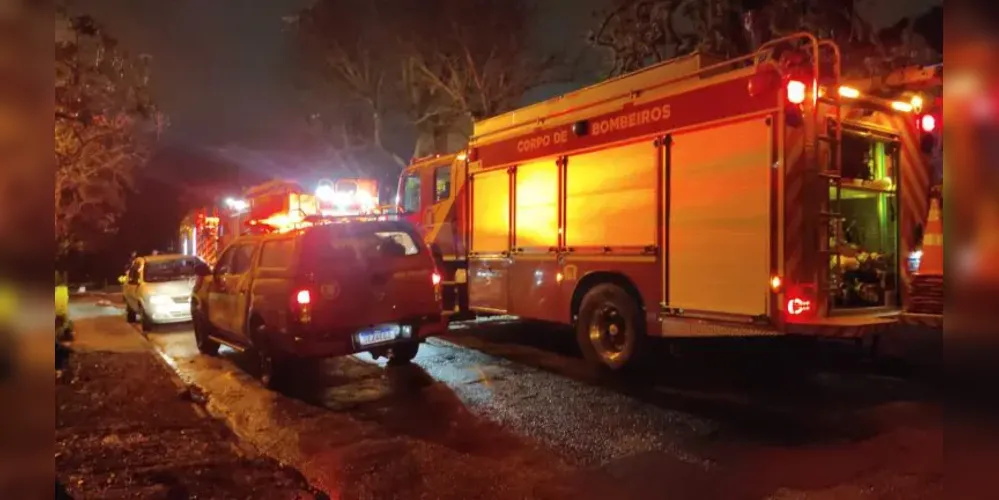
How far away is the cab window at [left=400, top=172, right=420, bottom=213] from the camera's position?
11.8 meters

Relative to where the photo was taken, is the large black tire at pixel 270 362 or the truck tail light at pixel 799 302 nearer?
the truck tail light at pixel 799 302

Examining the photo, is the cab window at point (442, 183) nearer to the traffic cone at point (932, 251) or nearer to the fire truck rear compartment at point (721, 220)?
the fire truck rear compartment at point (721, 220)

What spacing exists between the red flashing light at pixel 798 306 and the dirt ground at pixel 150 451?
13.6 feet

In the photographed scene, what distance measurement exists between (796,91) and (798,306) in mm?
1865

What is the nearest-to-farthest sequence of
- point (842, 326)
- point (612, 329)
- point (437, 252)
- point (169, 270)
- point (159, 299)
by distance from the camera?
point (842, 326) → point (612, 329) → point (437, 252) → point (159, 299) → point (169, 270)

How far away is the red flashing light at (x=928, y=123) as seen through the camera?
7.37 metres

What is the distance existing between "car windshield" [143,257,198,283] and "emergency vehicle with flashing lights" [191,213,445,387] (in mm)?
6165

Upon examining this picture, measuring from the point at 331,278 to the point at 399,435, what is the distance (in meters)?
2.11

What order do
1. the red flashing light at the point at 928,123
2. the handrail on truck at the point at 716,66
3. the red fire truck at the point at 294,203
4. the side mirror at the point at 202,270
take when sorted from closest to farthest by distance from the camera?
1. the handrail on truck at the point at 716,66
2. the red flashing light at the point at 928,123
3. the side mirror at the point at 202,270
4. the red fire truck at the point at 294,203

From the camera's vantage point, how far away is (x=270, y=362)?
25.6 feet

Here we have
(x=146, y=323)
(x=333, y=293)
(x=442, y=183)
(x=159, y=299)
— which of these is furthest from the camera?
(x=146, y=323)

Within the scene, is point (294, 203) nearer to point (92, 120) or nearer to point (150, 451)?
point (92, 120)

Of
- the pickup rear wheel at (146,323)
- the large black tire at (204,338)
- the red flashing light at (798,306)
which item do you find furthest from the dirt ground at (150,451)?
the pickup rear wheel at (146,323)

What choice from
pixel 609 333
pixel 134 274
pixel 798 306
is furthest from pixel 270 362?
pixel 134 274
